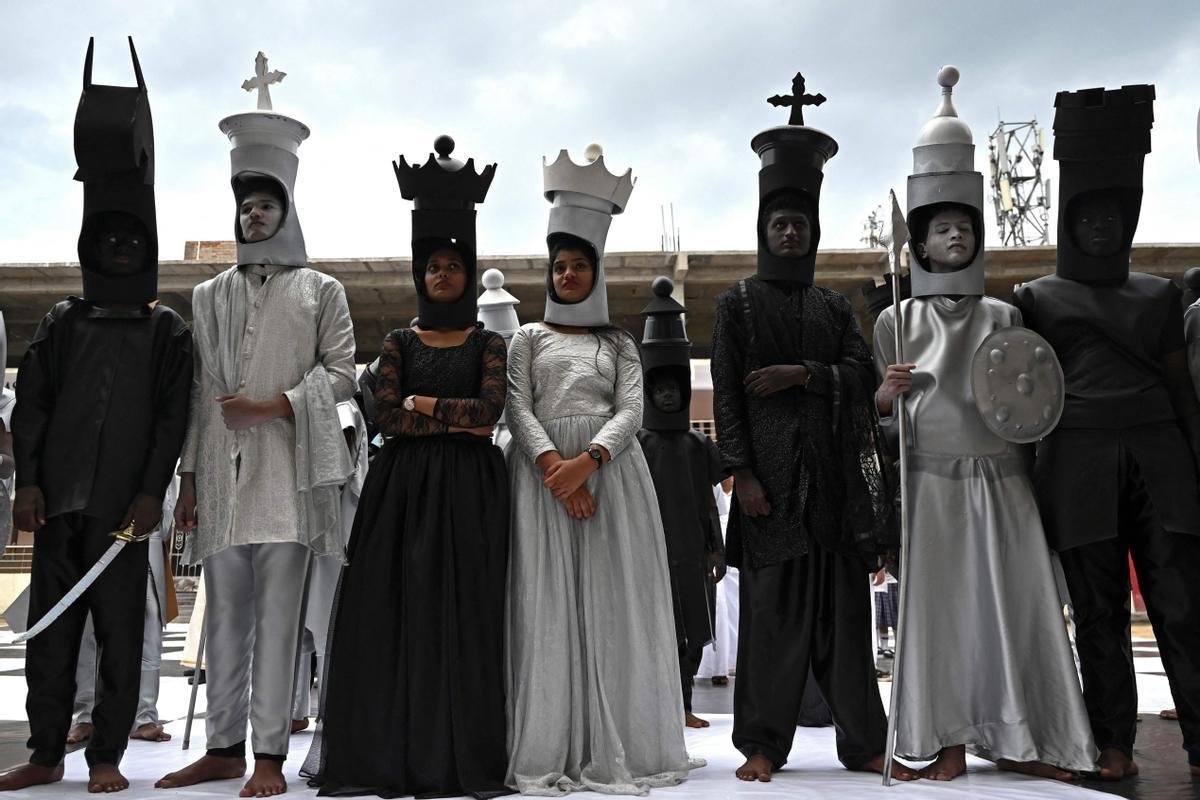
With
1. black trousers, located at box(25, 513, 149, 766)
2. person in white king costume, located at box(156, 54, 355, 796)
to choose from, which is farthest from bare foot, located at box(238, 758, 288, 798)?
black trousers, located at box(25, 513, 149, 766)

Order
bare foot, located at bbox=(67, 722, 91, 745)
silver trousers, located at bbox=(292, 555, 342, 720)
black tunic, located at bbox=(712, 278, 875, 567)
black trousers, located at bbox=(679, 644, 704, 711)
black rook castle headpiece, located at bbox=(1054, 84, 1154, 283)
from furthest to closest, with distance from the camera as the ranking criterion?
black trousers, located at bbox=(679, 644, 704, 711)
silver trousers, located at bbox=(292, 555, 342, 720)
bare foot, located at bbox=(67, 722, 91, 745)
black rook castle headpiece, located at bbox=(1054, 84, 1154, 283)
black tunic, located at bbox=(712, 278, 875, 567)

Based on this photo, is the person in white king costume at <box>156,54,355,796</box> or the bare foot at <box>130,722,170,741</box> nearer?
the person in white king costume at <box>156,54,355,796</box>

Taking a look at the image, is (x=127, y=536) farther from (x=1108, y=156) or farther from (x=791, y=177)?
(x=1108, y=156)

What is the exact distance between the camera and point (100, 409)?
12.4ft

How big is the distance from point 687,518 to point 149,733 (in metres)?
2.94

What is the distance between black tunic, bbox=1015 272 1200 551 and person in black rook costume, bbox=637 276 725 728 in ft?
7.53

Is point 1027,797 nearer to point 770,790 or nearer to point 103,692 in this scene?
point 770,790

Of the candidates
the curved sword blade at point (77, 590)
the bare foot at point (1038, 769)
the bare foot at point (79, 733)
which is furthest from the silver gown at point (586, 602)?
the bare foot at point (79, 733)

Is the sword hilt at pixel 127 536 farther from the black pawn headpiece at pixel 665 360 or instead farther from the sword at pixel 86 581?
the black pawn headpiece at pixel 665 360

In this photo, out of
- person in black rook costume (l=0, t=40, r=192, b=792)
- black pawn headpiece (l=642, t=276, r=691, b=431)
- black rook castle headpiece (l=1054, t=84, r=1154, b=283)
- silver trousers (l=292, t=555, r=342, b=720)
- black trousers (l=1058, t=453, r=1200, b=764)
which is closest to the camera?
person in black rook costume (l=0, t=40, r=192, b=792)

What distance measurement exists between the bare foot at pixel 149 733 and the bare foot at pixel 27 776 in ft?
3.88

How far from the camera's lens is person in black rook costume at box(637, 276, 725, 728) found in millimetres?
5887

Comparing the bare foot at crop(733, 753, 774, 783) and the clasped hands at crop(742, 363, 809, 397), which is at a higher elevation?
the clasped hands at crop(742, 363, 809, 397)

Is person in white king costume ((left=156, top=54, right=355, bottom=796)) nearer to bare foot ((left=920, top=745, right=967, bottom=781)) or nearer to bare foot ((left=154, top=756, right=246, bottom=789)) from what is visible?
bare foot ((left=154, top=756, right=246, bottom=789))
